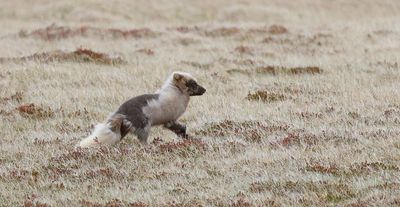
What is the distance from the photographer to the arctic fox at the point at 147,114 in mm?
12797

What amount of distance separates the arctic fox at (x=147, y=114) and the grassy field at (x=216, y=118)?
261 millimetres

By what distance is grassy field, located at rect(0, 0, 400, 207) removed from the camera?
10734 millimetres

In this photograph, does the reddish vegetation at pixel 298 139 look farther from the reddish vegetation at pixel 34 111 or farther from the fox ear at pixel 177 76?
Answer: the reddish vegetation at pixel 34 111

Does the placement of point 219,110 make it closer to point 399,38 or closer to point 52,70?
point 52,70

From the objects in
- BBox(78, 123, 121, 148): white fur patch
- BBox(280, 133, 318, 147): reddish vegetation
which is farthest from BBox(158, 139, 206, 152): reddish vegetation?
BBox(280, 133, 318, 147): reddish vegetation

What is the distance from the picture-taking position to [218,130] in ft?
45.9

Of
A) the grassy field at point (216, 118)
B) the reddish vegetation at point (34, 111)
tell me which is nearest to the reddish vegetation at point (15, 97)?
the grassy field at point (216, 118)

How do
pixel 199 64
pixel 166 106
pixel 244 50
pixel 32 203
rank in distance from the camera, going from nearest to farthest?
pixel 32 203, pixel 166 106, pixel 199 64, pixel 244 50

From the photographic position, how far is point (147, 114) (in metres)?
13.0

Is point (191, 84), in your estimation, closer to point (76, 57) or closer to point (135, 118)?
point (135, 118)

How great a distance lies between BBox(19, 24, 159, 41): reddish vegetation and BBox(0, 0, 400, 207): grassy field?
10 centimetres

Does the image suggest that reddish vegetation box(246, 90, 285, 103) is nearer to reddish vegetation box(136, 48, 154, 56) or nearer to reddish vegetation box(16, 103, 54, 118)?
reddish vegetation box(16, 103, 54, 118)

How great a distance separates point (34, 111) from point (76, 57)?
7938 millimetres

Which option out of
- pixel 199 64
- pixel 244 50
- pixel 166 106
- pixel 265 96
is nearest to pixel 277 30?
pixel 244 50
